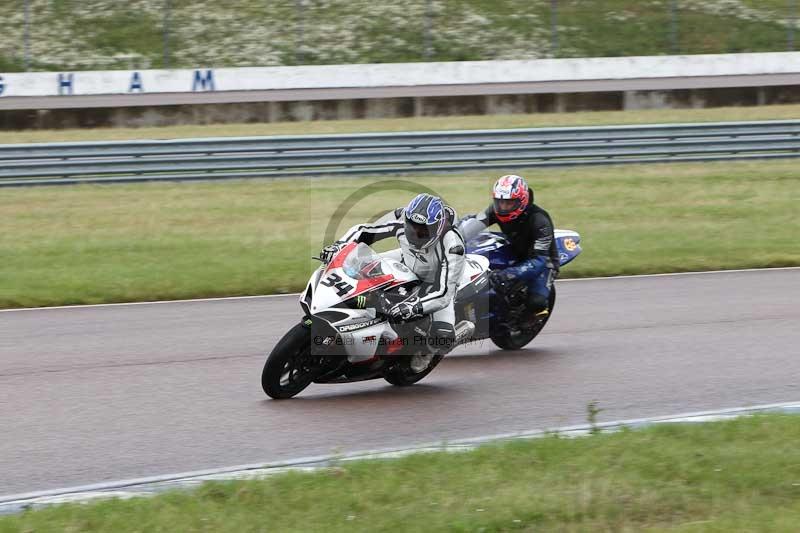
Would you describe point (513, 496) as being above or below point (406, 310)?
below

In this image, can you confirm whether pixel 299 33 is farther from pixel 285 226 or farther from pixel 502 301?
pixel 502 301

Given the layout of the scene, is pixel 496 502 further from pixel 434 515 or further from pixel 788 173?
pixel 788 173

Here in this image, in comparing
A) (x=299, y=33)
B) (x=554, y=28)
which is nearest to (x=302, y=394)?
(x=299, y=33)

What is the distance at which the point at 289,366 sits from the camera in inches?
313

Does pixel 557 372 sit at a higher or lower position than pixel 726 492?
lower

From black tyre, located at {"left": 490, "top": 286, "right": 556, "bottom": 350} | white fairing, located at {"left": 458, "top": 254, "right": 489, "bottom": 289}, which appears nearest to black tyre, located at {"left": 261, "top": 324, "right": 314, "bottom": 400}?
white fairing, located at {"left": 458, "top": 254, "right": 489, "bottom": 289}

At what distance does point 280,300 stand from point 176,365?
301 cm

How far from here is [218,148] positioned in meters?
18.9

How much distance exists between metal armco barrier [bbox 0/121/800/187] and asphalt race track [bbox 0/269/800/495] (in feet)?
23.7

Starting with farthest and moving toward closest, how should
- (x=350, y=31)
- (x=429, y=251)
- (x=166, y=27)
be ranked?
(x=350, y=31) → (x=166, y=27) → (x=429, y=251)

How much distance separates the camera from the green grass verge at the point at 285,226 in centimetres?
1306

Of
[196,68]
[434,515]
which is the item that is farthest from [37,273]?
[196,68]

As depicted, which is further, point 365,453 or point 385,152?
point 385,152

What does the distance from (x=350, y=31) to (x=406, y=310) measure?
2697cm
